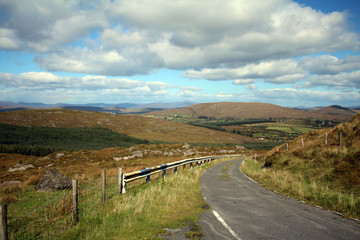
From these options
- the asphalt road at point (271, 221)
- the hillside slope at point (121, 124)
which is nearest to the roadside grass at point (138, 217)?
the asphalt road at point (271, 221)

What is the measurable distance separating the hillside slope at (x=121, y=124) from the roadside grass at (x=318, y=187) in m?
93.1

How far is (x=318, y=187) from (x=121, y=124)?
120 meters

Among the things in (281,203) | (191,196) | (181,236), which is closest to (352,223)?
(281,203)

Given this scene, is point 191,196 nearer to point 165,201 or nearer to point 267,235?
point 165,201

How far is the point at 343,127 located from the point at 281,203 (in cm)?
1443

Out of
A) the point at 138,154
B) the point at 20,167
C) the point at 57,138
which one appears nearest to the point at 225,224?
the point at 138,154

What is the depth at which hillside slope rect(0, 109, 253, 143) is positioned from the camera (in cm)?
9731

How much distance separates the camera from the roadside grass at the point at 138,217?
5955mm

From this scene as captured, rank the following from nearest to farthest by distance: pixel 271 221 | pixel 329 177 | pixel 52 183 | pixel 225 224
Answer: pixel 225 224, pixel 271 221, pixel 329 177, pixel 52 183

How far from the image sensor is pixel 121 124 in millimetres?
124375

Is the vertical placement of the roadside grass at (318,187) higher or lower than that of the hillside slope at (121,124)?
higher

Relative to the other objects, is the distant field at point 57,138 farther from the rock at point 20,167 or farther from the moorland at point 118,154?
the rock at point 20,167

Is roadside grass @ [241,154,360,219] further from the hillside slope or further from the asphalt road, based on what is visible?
the hillside slope

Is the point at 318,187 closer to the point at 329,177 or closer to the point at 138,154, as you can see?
the point at 329,177
